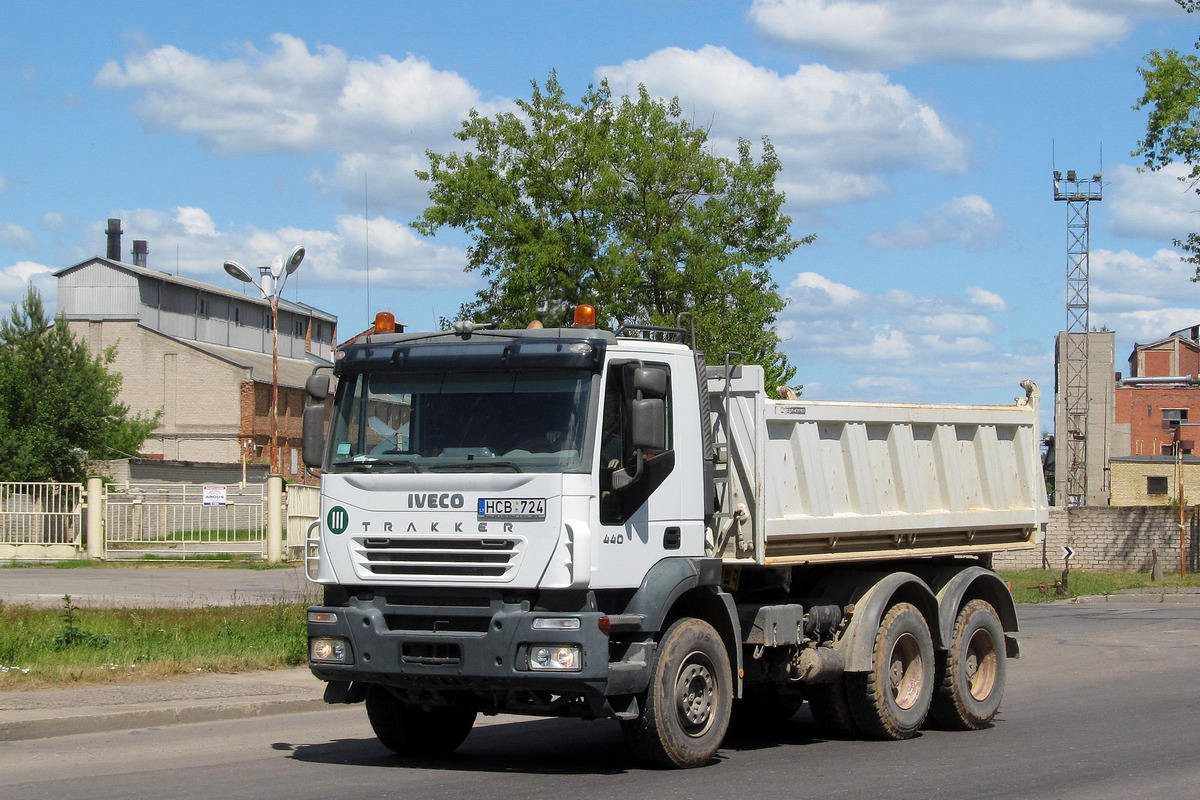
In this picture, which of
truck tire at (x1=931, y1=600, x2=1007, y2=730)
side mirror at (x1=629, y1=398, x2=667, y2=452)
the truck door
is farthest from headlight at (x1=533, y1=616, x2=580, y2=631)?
truck tire at (x1=931, y1=600, x2=1007, y2=730)

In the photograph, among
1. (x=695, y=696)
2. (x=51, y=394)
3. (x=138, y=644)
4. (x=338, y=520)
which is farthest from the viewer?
(x=51, y=394)

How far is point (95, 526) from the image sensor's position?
105 feet

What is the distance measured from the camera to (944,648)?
1095 cm

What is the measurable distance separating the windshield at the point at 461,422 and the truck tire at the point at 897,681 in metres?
3.50

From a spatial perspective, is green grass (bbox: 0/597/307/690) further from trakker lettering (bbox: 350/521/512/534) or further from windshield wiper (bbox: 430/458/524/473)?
windshield wiper (bbox: 430/458/524/473)

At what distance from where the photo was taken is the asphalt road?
8.04 metres

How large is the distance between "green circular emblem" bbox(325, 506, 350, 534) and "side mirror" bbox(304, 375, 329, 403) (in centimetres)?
81

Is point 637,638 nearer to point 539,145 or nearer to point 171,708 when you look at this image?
point 171,708

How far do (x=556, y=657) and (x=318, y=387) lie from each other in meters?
2.50

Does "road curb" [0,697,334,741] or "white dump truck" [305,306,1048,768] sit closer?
"white dump truck" [305,306,1048,768]

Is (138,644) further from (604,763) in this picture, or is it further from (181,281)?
(181,281)

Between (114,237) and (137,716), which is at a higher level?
(114,237)

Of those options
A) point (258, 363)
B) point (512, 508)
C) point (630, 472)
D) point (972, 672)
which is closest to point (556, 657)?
point (512, 508)

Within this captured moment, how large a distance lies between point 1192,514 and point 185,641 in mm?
35897
